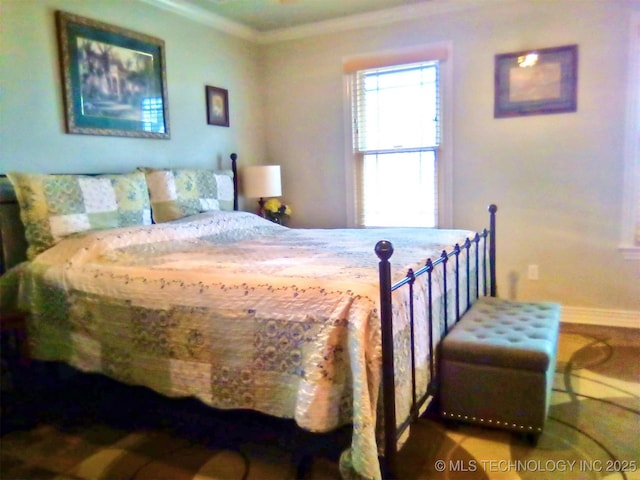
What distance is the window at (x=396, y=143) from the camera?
395 centimetres

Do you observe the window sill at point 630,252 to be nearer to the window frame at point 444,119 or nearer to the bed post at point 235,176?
the window frame at point 444,119

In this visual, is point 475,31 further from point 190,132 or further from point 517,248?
point 190,132

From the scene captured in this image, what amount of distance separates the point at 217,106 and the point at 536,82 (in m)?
2.43

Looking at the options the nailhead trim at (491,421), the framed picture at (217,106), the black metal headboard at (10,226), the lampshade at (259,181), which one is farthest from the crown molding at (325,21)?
the nailhead trim at (491,421)

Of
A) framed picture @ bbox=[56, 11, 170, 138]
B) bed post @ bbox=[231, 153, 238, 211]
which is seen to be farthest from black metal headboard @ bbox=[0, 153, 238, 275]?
bed post @ bbox=[231, 153, 238, 211]

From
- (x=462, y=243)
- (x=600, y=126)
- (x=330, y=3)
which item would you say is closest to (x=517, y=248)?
(x=600, y=126)

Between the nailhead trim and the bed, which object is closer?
the bed

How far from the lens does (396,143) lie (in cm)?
408

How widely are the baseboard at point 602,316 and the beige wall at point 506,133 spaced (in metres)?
0.04

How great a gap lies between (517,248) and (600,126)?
102 cm

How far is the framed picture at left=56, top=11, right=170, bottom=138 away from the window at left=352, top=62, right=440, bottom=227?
1630 millimetres

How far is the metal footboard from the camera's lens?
5.20 feet

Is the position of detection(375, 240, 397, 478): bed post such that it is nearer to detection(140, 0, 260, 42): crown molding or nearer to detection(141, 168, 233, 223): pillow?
detection(141, 168, 233, 223): pillow

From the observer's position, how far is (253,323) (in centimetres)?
179
